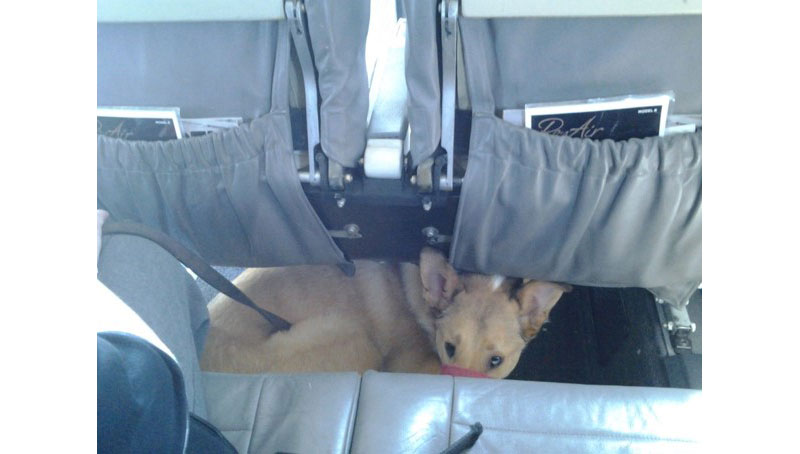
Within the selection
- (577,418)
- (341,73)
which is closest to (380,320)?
(577,418)

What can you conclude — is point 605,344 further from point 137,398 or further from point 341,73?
point 137,398

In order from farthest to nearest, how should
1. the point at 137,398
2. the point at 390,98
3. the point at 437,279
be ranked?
the point at 437,279 → the point at 390,98 → the point at 137,398

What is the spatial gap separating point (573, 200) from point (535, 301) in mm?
546

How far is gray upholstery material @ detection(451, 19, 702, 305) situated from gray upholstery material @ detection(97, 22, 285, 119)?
438mm

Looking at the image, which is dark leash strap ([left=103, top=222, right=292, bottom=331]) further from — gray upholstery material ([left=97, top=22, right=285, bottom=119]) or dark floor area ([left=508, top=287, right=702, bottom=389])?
dark floor area ([left=508, top=287, right=702, bottom=389])

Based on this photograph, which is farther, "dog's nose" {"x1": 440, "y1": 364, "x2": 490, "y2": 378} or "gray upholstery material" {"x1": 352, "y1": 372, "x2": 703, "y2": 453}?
"dog's nose" {"x1": 440, "y1": 364, "x2": 490, "y2": 378}

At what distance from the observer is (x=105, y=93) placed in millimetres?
1341

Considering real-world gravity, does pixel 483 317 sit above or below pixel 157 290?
below

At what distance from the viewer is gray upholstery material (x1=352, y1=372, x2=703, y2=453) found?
1.23 metres

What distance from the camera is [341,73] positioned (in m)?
1.21

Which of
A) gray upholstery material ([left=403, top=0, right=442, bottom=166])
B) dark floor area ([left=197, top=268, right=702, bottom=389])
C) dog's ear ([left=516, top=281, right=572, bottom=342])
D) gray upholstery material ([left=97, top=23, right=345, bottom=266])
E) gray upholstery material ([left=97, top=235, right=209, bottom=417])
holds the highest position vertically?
gray upholstery material ([left=403, top=0, right=442, bottom=166])

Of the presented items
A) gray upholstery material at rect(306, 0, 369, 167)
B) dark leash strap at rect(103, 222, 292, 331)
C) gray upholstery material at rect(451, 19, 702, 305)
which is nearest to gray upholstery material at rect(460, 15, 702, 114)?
gray upholstery material at rect(451, 19, 702, 305)

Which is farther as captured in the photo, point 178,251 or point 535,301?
point 535,301
